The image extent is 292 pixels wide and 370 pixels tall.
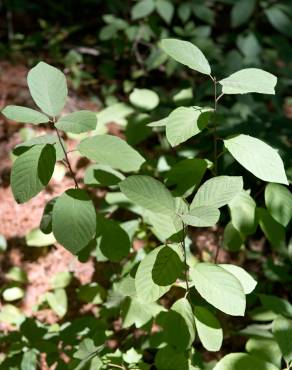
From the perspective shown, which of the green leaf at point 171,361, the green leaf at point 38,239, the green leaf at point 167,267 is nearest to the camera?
the green leaf at point 167,267

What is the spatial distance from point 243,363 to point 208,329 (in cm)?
18

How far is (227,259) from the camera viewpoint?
245cm

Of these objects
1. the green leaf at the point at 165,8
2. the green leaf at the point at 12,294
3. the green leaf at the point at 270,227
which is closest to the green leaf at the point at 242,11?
the green leaf at the point at 165,8

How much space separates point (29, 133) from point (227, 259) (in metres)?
1.47

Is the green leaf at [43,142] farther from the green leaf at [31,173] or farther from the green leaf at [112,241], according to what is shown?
the green leaf at [112,241]

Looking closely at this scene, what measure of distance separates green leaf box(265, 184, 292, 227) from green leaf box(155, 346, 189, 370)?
57 centimetres

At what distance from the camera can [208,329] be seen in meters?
1.33

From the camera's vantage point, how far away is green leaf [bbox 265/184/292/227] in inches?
57.7

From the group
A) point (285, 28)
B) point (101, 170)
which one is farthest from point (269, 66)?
point (101, 170)

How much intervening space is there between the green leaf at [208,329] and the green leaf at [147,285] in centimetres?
23

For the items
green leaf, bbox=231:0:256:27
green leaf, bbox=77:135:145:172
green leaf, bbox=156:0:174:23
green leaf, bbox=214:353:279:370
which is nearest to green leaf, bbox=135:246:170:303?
green leaf, bbox=77:135:145:172

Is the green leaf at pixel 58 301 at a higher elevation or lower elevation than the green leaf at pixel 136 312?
lower

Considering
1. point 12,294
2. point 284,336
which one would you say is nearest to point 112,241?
point 284,336

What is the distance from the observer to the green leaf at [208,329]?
4.23 feet
